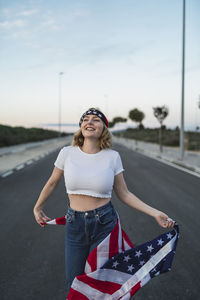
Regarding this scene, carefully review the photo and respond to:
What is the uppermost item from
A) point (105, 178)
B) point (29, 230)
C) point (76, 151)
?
point (76, 151)

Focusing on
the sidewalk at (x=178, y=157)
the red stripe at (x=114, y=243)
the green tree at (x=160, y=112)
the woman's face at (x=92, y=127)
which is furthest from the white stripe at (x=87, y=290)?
the green tree at (x=160, y=112)

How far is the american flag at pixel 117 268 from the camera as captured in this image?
2.16 metres

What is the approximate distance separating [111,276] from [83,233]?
407mm

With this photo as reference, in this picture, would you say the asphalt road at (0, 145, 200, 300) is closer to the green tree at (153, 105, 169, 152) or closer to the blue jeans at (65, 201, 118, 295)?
the blue jeans at (65, 201, 118, 295)

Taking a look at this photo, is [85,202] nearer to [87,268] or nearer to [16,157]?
[87,268]

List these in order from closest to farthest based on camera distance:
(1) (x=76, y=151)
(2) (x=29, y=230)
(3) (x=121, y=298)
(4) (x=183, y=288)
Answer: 1. (3) (x=121, y=298)
2. (1) (x=76, y=151)
3. (4) (x=183, y=288)
4. (2) (x=29, y=230)

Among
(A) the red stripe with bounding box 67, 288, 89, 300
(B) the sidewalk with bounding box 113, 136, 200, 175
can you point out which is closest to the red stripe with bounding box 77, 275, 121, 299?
(A) the red stripe with bounding box 67, 288, 89, 300

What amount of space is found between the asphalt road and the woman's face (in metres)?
1.84

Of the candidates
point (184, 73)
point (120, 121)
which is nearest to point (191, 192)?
point (184, 73)

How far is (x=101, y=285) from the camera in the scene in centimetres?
220

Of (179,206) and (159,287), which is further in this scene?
(179,206)

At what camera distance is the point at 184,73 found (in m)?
18.8

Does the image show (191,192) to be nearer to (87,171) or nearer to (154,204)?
(154,204)

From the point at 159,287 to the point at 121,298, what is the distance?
4.13ft
